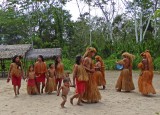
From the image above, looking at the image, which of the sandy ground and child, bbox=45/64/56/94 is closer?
the sandy ground

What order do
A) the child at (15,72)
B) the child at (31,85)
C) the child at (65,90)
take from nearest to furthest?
the child at (65,90), the child at (15,72), the child at (31,85)

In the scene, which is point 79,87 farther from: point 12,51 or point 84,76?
point 12,51

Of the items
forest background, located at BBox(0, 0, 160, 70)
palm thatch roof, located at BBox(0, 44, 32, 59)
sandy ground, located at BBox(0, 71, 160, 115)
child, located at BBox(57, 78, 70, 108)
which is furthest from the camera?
forest background, located at BBox(0, 0, 160, 70)

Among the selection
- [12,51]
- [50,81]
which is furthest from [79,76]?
[12,51]

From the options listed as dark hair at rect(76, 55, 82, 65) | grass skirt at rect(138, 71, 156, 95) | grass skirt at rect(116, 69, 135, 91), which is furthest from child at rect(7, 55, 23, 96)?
grass skirt at rect(138, 71, 156, 95)

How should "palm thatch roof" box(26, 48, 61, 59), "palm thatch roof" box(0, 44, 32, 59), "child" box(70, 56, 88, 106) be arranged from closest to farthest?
1. "child" box(70, 56, 88, 106)
2. "palm thatch roof" box(0, 44, 32, 59)
3. "palm thatch roof" box(26, 48, 61, 59)

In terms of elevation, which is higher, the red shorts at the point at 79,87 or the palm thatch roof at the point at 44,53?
the palm thatch roof at the point at 44,53

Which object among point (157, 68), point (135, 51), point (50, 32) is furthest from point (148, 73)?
point (50, 32)

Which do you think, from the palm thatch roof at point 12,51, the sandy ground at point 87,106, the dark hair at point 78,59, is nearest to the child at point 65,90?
the sandy ground at point 87,106

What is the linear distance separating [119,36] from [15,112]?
35.4m

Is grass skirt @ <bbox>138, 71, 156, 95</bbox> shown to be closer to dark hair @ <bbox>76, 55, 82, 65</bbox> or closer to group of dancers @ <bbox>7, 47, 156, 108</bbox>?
group of dancers @ <bbox>7, 47, 156, 108</bbox>

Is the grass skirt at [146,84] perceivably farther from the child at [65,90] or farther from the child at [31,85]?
the child at [31,85]

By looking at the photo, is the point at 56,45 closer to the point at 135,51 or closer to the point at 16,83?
the point at 135,51

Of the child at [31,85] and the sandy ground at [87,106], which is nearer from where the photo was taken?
the sandy ground at [87,106]
